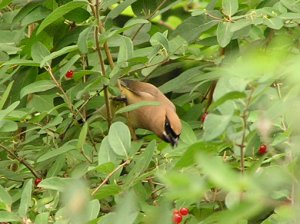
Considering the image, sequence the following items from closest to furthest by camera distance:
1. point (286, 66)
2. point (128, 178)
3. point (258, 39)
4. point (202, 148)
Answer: point (286, 66)
point (202, 148)
point (128, 178)
point (258, 39)

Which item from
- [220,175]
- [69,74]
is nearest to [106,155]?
[69,74]

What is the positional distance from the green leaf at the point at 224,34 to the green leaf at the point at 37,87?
59 cm

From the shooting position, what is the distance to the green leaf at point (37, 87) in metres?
3.26

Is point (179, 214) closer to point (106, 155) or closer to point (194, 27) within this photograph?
point (106, 155)

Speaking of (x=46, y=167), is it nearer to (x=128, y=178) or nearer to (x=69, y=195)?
(x=128, y=178)

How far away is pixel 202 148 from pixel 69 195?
705mm

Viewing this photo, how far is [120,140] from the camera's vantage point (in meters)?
2.82

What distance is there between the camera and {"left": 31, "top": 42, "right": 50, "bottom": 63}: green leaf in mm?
3252

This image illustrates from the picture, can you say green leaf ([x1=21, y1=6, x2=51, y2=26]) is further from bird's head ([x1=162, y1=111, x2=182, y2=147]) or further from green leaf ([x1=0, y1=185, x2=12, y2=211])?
green leaf ([x1=0, y1=185, x2=12, y2=211])

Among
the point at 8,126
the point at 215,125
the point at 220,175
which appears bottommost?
the point at 8,126

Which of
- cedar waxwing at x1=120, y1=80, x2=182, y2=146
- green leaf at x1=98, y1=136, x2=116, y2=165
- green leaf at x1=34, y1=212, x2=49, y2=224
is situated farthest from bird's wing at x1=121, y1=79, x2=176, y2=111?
green leaf at x1=34, y1=212, x2=49, y2=224

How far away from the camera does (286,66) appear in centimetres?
159

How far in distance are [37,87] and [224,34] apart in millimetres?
670

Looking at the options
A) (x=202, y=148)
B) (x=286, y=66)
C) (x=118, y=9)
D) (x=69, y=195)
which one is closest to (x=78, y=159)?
(x=118, y=9)
